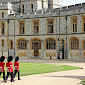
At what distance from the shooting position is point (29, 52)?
1882 inches

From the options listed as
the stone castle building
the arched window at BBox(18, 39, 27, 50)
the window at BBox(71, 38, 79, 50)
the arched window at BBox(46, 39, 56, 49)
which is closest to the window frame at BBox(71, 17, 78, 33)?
the stone castle building

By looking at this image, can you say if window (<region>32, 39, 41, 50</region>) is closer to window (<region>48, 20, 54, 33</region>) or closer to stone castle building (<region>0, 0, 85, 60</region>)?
stone castle building (<region>0, 0, 85, 60</region>)

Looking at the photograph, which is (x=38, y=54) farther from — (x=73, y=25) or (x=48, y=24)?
(x=73, y=25)

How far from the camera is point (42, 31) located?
1837 inches

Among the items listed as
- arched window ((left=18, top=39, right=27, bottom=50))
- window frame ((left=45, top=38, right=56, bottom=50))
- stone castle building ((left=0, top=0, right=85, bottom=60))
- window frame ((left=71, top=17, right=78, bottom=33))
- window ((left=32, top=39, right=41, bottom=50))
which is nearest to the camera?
stone castle building ((left=0, top=0, right=85, bottom=60))

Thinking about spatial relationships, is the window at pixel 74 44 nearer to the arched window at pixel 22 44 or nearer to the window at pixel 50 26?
the window at pixel 50 26

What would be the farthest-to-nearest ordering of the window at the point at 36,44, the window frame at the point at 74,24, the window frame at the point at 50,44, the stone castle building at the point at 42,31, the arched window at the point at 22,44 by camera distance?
1. the arched window at the point at 22,44
2. the window at the point at 36,44
3. the window frame at the point at 50,44
4. the window frame at the point at 74,24
5. the stone castle building at the point at 42,31

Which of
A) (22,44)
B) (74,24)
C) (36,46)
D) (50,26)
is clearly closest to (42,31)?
(50,26)

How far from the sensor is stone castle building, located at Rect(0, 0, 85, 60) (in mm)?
42412

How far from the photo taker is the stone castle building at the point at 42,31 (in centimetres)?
4241

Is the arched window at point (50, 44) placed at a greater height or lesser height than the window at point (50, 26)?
lesser

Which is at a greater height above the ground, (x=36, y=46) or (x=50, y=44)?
(x=50, y=44)

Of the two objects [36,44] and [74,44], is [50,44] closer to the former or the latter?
[36,44]

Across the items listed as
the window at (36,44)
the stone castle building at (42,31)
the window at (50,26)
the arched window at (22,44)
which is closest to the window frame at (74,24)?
the stone castle building at (42,31)
